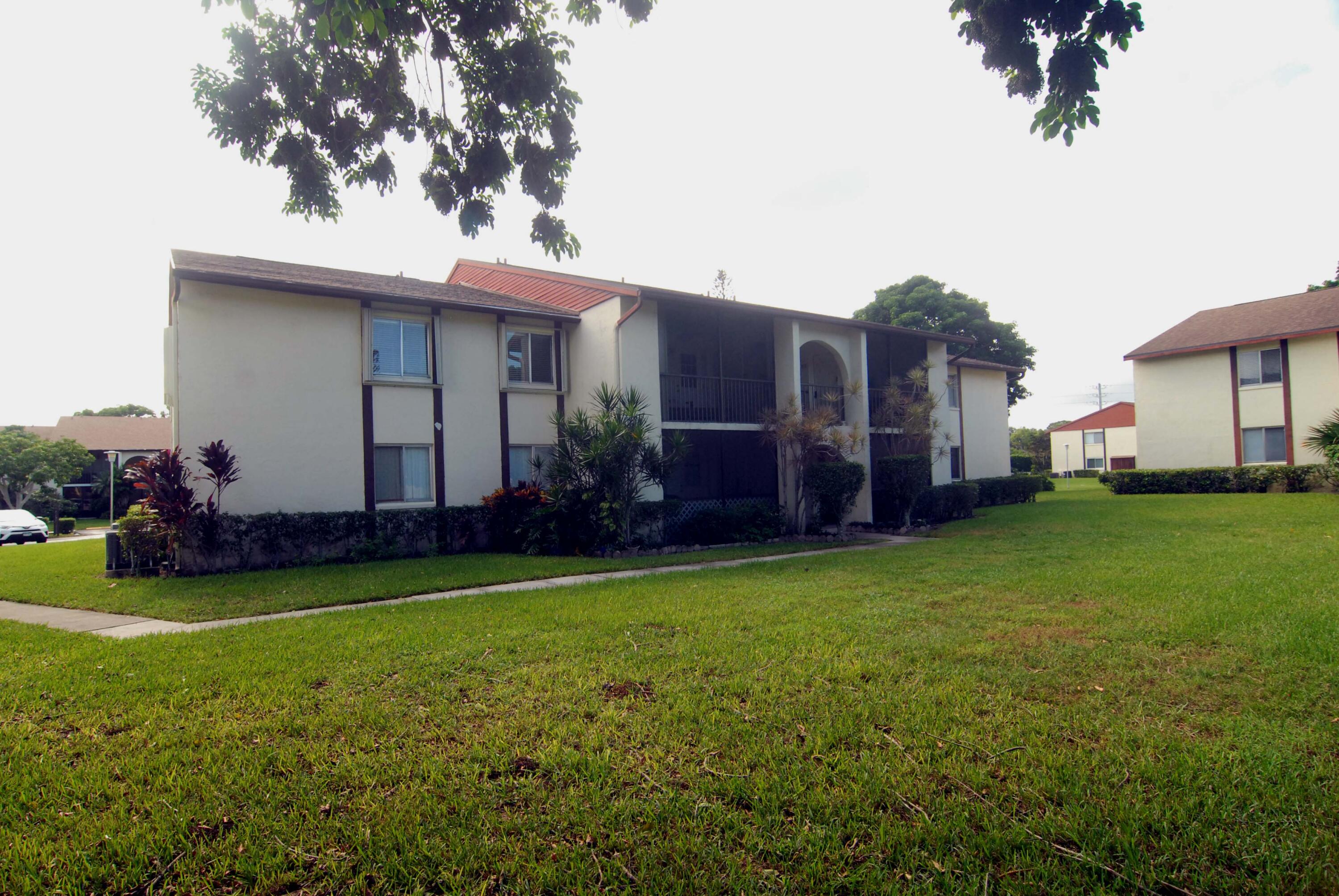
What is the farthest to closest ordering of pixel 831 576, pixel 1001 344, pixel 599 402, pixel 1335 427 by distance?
pixel 1001 344 → pixel 1335 427 → pixel 599 402 → pixel 831 576

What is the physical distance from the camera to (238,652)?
6191 millimetres

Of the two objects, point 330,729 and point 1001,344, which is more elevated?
point 1001,344

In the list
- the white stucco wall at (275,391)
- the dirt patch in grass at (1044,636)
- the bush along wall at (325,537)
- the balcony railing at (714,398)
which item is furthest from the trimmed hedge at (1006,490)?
the white stucco wall at (275,391)

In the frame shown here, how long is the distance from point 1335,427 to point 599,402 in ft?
72.2

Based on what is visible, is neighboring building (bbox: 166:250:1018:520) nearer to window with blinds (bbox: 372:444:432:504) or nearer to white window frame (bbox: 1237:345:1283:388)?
window with blinds (bbox: 372:444:432:504)

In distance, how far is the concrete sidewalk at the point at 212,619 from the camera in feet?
25.3

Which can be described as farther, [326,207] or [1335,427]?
[1335,427]

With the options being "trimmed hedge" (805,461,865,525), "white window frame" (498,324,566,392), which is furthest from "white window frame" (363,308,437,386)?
"trimmed hedge" (805,461,865,525)

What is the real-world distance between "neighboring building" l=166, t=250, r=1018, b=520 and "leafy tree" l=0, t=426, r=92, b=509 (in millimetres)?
34401

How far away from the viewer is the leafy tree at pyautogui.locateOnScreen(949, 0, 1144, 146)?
4277 mm

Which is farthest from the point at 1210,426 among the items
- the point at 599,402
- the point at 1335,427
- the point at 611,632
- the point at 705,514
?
the point at 611,632

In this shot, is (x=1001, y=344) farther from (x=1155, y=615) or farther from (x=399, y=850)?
(x=399, y=850)

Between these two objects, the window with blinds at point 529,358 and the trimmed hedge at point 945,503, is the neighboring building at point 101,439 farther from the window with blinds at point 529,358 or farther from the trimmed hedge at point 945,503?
the trimmed hedge at point 945,503

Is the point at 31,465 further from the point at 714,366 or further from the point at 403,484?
the point at 714,366
